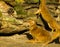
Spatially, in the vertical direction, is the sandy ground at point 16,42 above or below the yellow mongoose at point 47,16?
below

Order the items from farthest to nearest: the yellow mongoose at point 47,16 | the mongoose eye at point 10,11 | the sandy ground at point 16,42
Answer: the mongoose eye at point 10,11, the yellow mongoose at point 47,16, the sandy ground at point 16,42

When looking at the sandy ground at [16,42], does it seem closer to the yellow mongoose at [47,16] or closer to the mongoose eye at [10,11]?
the yellow mongoose at [47,16]

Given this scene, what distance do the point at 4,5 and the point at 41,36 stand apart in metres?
2.76

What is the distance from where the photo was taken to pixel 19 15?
8.55 meters

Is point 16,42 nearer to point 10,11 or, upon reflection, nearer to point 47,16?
point 47,16

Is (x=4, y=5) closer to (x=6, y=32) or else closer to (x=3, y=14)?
(x=3, y=14)

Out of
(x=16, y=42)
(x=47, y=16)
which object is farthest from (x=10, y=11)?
(x=16, y=42)

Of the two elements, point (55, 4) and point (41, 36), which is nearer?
point (41, 36)

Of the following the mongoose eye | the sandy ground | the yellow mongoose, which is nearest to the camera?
the sandy ground

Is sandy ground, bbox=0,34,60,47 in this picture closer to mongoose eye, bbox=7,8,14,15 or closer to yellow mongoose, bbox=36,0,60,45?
yellow mongoose, bbox=36,0,60,45

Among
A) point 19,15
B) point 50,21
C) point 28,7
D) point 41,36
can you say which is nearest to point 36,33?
point 41,36

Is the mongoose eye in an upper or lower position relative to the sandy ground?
upper

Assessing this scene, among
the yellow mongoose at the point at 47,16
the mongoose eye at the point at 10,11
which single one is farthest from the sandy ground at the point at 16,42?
the mongoose eye at the point at 10,11

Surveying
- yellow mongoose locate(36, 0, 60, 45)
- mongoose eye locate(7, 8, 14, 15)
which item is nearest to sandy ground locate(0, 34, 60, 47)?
yellow mongoose locate(36, 0, 60, 45)
